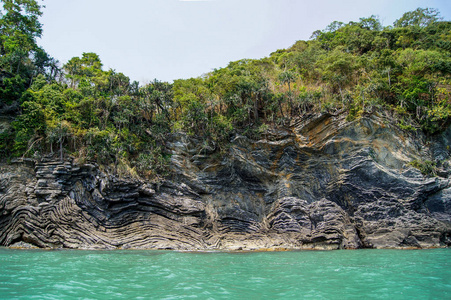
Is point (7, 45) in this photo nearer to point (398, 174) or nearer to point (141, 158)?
point (141, 158)

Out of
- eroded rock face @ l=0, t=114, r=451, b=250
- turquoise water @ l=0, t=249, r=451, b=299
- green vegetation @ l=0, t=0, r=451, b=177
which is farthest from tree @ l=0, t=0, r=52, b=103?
turquoise water @ l=0, t=249, r=451, b=299

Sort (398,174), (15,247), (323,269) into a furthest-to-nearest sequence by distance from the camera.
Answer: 1. (398,174)
2. (15,247)
3. (323,269)

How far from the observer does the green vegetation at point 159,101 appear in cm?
1966

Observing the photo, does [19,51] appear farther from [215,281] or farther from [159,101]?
[215,281]

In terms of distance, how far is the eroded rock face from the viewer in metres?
17.0

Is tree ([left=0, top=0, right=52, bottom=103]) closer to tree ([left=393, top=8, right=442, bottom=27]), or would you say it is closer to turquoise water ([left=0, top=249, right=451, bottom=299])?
turquoise water ([left=0, top=249, right=451, bottom=299])

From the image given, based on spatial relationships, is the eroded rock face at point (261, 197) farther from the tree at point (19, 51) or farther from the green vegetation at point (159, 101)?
the tree at point (19, 51)

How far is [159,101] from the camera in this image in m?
23.3

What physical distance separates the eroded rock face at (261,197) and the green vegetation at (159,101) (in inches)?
53.5

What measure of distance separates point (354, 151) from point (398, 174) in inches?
131

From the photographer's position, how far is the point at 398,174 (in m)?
20.0

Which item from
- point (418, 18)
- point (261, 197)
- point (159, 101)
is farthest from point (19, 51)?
point (418, 18)

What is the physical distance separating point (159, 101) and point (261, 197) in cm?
1168

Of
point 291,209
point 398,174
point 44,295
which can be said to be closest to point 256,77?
point 291,209
